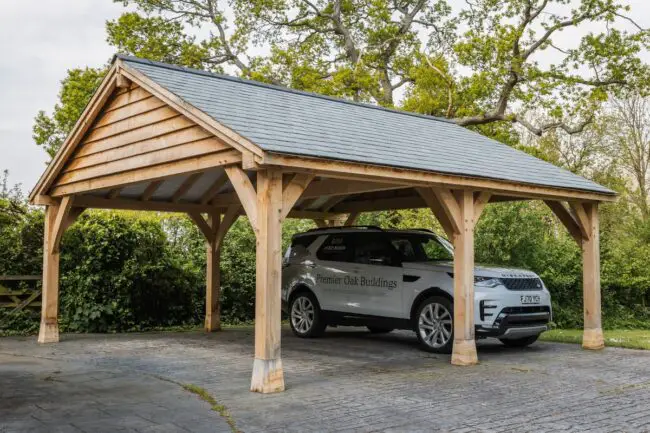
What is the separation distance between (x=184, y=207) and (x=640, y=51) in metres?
17.8

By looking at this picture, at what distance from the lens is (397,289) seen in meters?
11.0

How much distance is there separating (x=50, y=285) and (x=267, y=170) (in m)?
7.11

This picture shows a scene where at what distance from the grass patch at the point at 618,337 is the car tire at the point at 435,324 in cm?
353

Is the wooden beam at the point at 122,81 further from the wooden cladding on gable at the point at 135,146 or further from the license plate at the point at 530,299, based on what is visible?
the license plate at the point at 530,299

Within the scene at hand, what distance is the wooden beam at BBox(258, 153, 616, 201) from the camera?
7703 millimetres

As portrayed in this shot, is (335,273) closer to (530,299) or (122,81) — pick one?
(530,299)

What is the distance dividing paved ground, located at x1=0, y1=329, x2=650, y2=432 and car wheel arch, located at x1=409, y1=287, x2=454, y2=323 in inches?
27.7

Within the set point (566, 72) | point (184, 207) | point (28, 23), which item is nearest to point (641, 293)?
point (566, 72)

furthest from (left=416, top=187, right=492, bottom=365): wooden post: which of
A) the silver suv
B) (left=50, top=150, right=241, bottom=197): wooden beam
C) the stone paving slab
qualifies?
the stone paving slab

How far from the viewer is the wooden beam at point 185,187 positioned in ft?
42.0

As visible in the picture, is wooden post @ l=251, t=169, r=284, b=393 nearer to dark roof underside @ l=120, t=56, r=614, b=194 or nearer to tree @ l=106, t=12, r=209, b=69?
dark roof underside @ l=120, t=56, r=614, b=194

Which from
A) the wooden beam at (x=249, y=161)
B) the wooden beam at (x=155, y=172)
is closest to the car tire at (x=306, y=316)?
the wooden beam at (x=155, y=172)

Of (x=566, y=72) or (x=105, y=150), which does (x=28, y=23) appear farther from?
(x=566, y=72)

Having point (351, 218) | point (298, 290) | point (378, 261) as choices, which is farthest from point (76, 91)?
point (378, 261)
